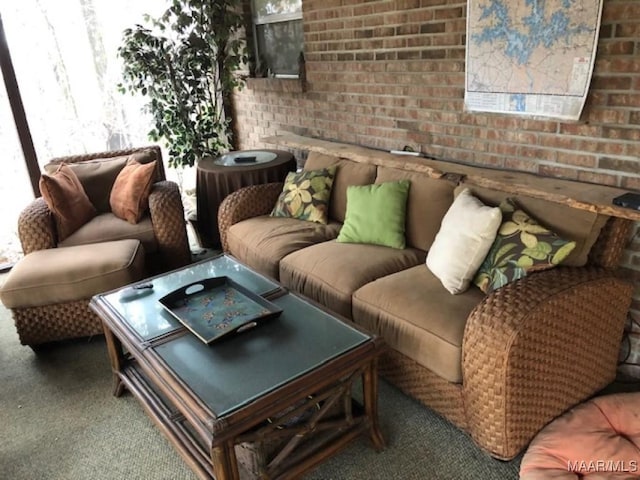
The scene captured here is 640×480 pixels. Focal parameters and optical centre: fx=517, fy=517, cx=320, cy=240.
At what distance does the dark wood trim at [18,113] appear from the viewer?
3617 mm

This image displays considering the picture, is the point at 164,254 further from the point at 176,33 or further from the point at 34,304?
the point at 176,33

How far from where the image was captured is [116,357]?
7.45 ft

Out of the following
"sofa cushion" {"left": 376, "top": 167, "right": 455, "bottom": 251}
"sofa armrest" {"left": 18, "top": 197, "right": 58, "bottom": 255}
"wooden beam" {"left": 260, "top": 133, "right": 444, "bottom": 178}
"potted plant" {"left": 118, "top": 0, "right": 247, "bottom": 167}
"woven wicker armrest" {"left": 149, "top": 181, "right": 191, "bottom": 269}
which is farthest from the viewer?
"potted plant" {"left": 118, "top": 0, "right": 247, "bottom": 167}

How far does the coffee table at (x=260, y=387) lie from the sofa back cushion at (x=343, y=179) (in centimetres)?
103

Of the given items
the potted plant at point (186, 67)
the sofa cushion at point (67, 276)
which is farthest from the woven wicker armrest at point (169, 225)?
the potted plant at point (186, 67)

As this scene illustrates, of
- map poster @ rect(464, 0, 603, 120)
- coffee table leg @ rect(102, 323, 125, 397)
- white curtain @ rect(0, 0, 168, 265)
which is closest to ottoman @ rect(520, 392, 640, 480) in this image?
map poster @ rect(464, 0, 603, 120)

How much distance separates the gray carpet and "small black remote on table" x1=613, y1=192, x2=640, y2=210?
1003 mm

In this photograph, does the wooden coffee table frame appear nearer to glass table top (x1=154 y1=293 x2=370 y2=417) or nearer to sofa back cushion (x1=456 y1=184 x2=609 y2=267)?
glass table top (x1=154 y1=293 x2=370 y2=417)

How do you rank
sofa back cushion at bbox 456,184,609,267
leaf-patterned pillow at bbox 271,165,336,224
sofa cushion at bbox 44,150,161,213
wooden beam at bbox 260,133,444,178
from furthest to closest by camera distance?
sofa cushion at bbox 44,150,161,213 → leaf-patterned pillow at bbox 271,165,336,224 → wooden beam at bbox 260,133,444,178 → sofa back cushion at bbox 456,184,609,267

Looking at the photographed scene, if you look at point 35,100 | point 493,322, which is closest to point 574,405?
point 493,322

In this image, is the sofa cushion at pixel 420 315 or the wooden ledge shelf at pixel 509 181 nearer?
the sofa cushion at pixel 420 315

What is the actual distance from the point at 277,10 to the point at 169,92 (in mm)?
999

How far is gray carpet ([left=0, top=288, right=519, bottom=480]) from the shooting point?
1.83 meters

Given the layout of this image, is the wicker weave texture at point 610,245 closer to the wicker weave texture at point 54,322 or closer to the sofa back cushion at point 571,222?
the sofa back cushion at point 571,222
